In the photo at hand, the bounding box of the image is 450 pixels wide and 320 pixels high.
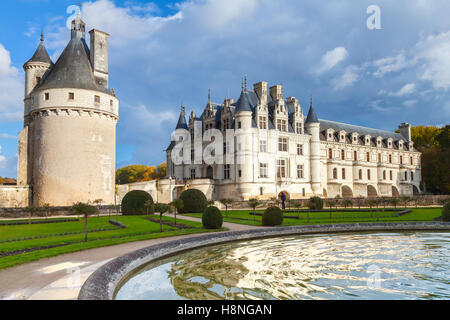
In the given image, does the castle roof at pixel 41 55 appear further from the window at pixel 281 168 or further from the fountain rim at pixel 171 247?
the fountain rim at pixel 171 247

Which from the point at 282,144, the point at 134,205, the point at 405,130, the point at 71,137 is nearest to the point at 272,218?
the point at 134,205

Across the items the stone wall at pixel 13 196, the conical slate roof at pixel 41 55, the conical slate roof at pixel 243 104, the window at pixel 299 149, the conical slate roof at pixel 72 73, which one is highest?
the conical slate roof at pixel 41 55

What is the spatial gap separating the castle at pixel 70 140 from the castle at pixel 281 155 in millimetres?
9782

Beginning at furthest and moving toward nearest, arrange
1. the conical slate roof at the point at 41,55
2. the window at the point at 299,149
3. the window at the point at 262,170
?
the window at the point at 299,149, the window at the point at 262,170, the conical slate roof at the point at 41,55

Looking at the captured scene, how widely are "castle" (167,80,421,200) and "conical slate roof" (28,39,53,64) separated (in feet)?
55.3

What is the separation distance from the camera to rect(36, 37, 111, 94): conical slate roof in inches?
1278

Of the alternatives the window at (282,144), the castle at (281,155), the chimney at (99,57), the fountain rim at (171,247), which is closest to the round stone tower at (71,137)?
the chimney at (99,57)

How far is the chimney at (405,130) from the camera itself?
191 feet

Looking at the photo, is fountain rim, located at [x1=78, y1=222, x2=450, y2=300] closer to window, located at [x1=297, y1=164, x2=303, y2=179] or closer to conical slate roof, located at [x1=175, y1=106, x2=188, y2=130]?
window, located at [x1=297, y1=164, x2=303, y2=179]

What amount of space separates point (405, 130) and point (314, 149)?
24.9m
